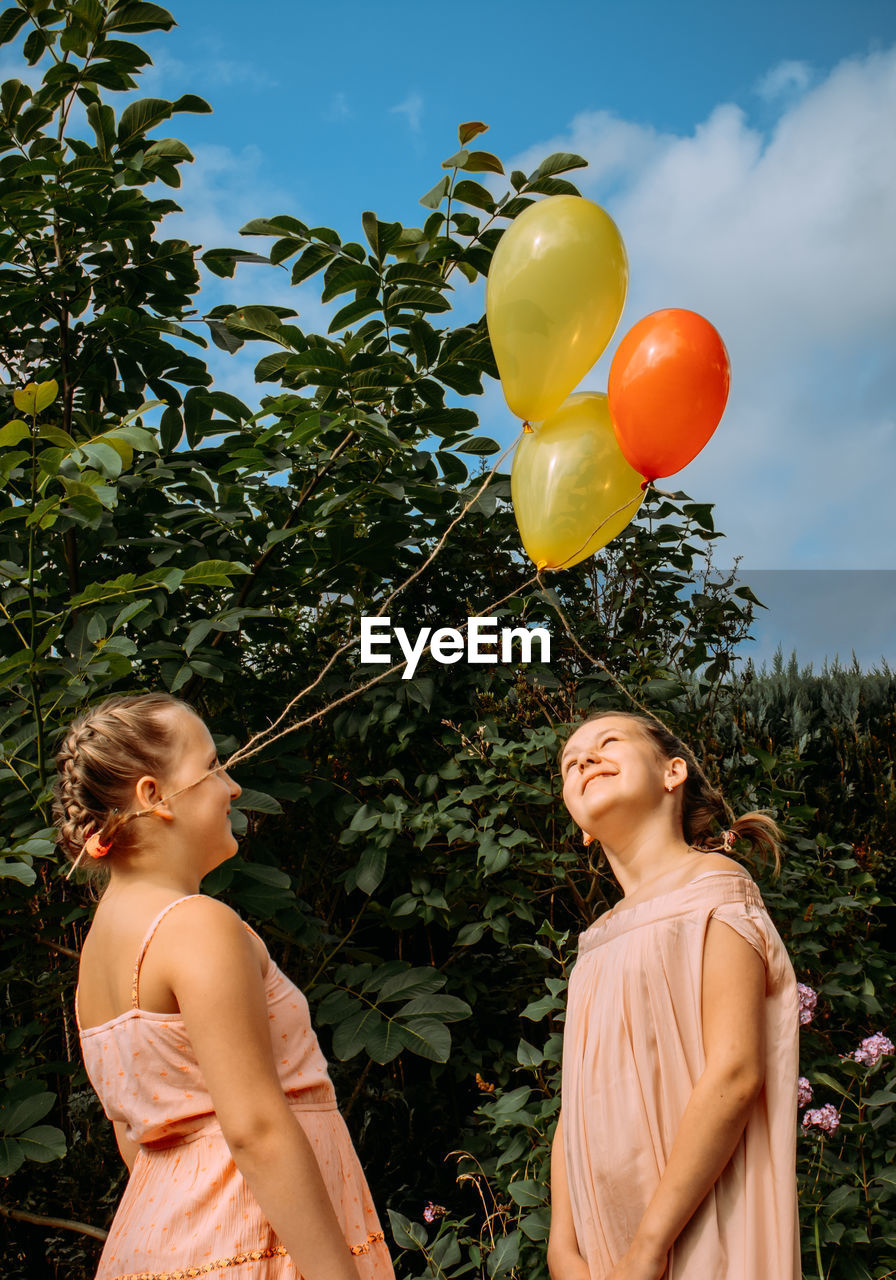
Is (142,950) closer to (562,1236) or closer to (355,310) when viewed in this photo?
(562,1236)

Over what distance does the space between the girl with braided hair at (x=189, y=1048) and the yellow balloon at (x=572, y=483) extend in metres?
0.80

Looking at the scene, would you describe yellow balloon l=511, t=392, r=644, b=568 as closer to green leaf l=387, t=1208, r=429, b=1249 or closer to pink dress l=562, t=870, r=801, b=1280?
pink dress l=562, t=870, r=801, b=1280

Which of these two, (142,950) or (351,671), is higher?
(351,671)

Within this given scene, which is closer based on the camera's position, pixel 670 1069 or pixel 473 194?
pixel 670 1069

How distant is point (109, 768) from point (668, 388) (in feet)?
3.35

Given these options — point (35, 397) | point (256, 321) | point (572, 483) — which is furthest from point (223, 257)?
point (572, 483)

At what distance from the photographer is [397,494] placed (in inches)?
76.3

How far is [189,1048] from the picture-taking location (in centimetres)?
101

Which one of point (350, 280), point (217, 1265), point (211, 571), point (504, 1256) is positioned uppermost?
point (350, 280)

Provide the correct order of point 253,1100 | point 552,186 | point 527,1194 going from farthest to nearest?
point 552,186, point 527,1194, point 253,1100

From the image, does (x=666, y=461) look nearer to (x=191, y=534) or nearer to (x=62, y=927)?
(x=191, y=534)

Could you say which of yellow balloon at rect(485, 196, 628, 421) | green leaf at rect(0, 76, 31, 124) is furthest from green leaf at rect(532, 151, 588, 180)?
green leaf at rect(0, 76, 31, 124)

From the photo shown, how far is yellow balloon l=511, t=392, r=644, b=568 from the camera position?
1698 millimetres

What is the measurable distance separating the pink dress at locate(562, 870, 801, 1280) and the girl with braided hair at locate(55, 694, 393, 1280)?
297mm
